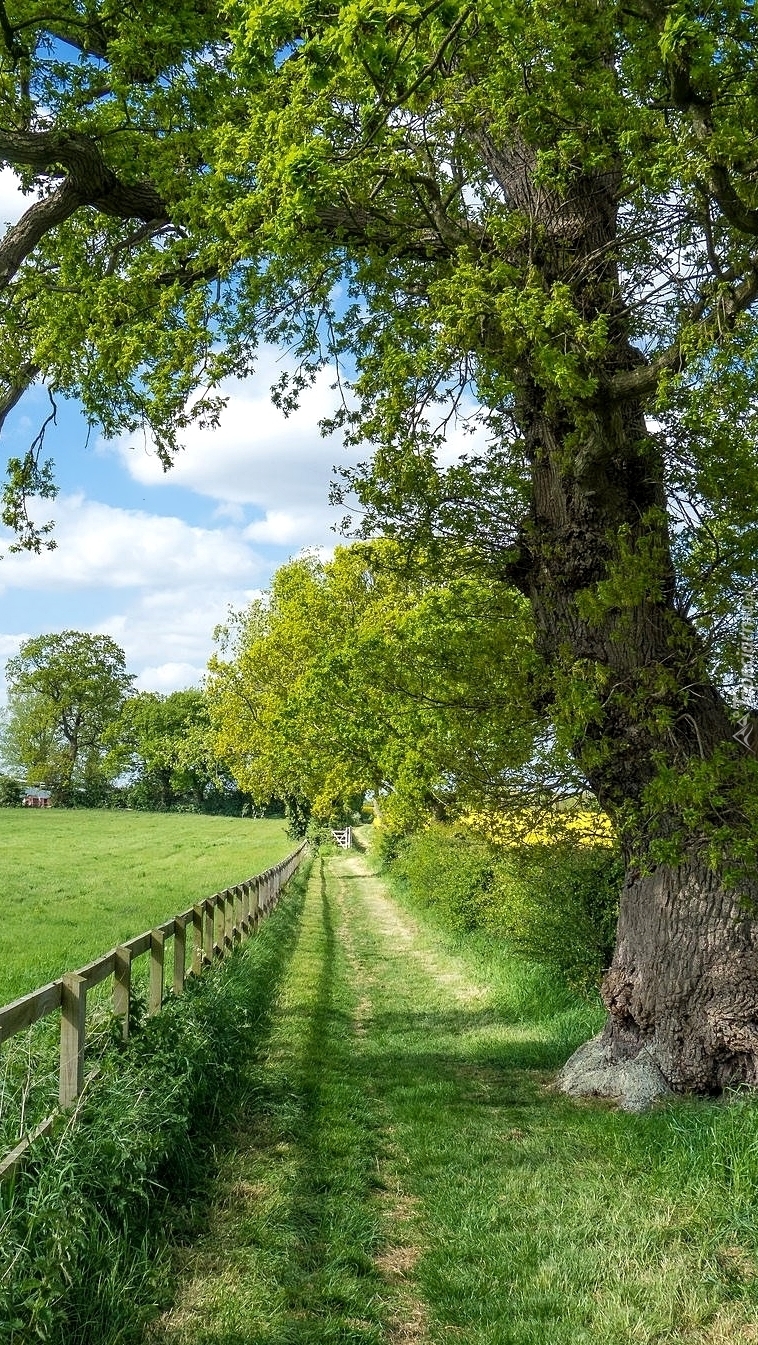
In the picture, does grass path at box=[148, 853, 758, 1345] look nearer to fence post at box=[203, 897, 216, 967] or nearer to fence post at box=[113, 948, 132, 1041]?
fence post at box=[113, 948, 132, 1041]

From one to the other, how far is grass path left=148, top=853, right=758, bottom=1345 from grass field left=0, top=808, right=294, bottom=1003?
182 inches

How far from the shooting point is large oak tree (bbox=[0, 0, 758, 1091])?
5496mm

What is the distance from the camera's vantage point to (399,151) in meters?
6.83

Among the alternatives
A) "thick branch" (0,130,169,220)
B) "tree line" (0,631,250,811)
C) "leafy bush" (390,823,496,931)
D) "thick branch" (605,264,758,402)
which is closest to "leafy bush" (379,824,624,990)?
"leafy bush" (390,823,496,931)

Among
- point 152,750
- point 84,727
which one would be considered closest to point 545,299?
point 152,750

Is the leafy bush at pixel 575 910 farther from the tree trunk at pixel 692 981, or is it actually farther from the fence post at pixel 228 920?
the fence post at pixel 228 920

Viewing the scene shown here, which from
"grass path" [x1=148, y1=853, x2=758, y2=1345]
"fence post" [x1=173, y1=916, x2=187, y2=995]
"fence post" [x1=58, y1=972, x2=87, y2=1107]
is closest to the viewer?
"grass path" [x1=148, y1=853, x2=758, y2=1345]

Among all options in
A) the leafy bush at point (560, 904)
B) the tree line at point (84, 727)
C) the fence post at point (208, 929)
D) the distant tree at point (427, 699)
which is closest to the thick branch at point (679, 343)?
the distant tree at point (427, 699)

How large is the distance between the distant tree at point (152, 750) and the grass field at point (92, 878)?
19991 mm

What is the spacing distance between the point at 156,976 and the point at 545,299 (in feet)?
17.6

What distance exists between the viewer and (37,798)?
76688mm

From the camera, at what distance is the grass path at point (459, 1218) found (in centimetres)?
403

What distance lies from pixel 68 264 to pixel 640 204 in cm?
531

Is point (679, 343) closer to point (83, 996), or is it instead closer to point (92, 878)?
point (83, 996)
